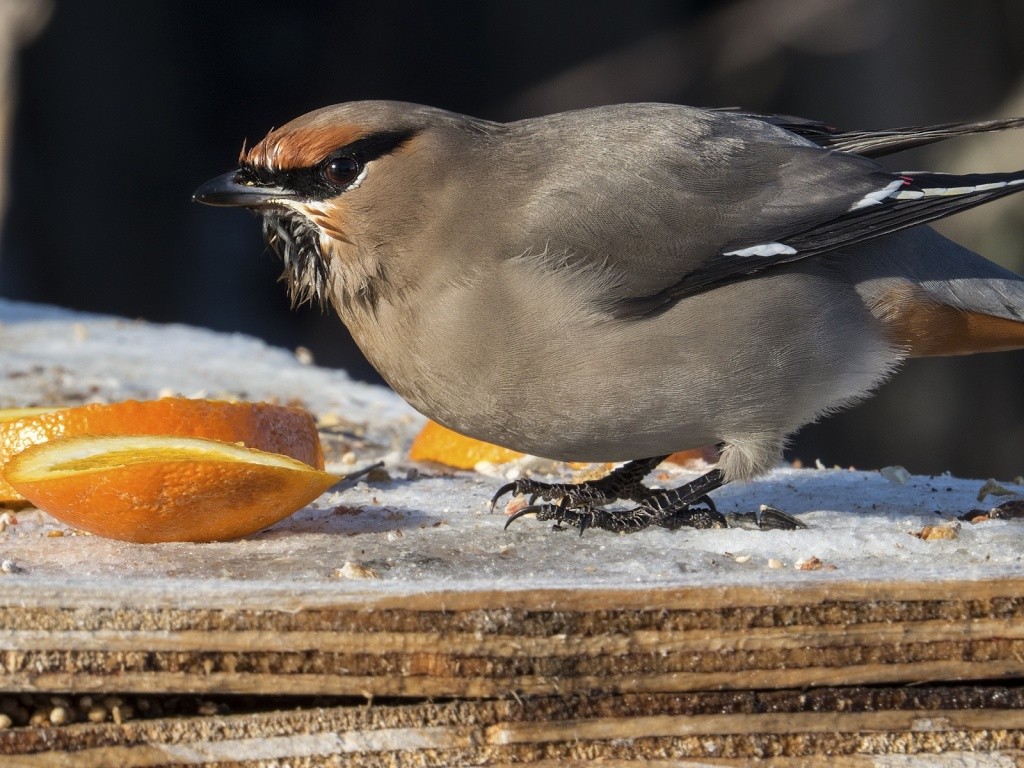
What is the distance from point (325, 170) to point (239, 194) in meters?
0.22

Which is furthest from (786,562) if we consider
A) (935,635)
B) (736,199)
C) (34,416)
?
(34,416)

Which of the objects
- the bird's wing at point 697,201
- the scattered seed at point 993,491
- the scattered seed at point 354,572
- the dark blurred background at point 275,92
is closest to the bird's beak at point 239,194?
the bird's wing at point 697,201

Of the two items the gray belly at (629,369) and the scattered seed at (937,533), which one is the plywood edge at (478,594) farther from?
the gray belly at (629,369)

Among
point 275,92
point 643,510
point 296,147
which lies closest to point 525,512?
point 643,510

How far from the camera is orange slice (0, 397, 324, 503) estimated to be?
124 inches

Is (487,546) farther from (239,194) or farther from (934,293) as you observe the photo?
(934,293)

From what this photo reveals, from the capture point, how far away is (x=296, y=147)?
11.0ft

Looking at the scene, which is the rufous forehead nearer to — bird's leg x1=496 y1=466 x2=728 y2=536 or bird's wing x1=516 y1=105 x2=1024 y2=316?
bird's wing x1=516 y1=105 x2=1024 y2=316

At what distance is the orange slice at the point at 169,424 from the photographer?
316 centimetres

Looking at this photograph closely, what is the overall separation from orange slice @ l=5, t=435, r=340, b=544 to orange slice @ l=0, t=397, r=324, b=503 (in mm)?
185

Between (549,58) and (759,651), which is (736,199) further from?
(549,58)

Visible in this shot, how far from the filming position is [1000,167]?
366 inches

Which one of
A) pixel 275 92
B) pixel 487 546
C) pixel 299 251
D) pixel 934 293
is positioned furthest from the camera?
pixel 275 92

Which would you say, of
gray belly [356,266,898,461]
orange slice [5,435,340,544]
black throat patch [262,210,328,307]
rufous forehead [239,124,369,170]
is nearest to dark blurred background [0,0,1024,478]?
gray belly [356,266,898,461]
